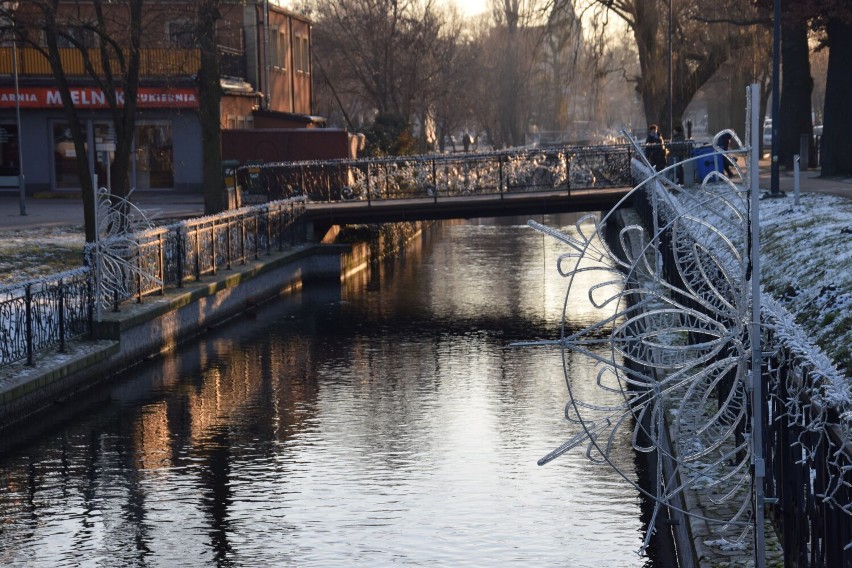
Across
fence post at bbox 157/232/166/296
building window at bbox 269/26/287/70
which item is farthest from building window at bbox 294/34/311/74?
fence post at bbox 157/232/166/296

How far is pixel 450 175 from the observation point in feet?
116

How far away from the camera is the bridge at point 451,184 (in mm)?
33688

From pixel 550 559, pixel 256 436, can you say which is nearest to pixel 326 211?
pixel 256 436

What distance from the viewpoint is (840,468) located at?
21.2 ft

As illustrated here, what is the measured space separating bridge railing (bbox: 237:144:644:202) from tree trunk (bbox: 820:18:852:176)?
18.0 ft

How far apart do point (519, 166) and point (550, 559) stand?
2486 cm

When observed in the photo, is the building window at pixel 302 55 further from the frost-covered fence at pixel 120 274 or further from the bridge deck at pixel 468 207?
the frost-covered fence at pixel 120 274

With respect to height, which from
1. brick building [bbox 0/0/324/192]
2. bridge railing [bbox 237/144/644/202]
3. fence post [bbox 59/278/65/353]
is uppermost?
brick building [bbox 0/0/324/192]

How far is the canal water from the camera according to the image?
10766 millimetres

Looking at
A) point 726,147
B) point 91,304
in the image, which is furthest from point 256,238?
point 91,304

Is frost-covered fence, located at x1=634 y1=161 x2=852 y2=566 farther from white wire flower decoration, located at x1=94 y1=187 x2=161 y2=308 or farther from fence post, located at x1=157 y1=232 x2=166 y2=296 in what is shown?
fence post, located at x1=157 y1=232 x2=166 y2=296

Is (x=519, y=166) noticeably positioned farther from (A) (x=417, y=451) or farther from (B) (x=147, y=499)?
(B) (x=147, y=499)

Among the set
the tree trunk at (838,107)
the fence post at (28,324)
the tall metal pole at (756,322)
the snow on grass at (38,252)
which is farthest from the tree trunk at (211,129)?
the tall metal pole at (756,322)

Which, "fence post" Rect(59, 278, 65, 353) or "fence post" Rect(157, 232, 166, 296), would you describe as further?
"fence post" Rect(157, 232, 166, 296)
